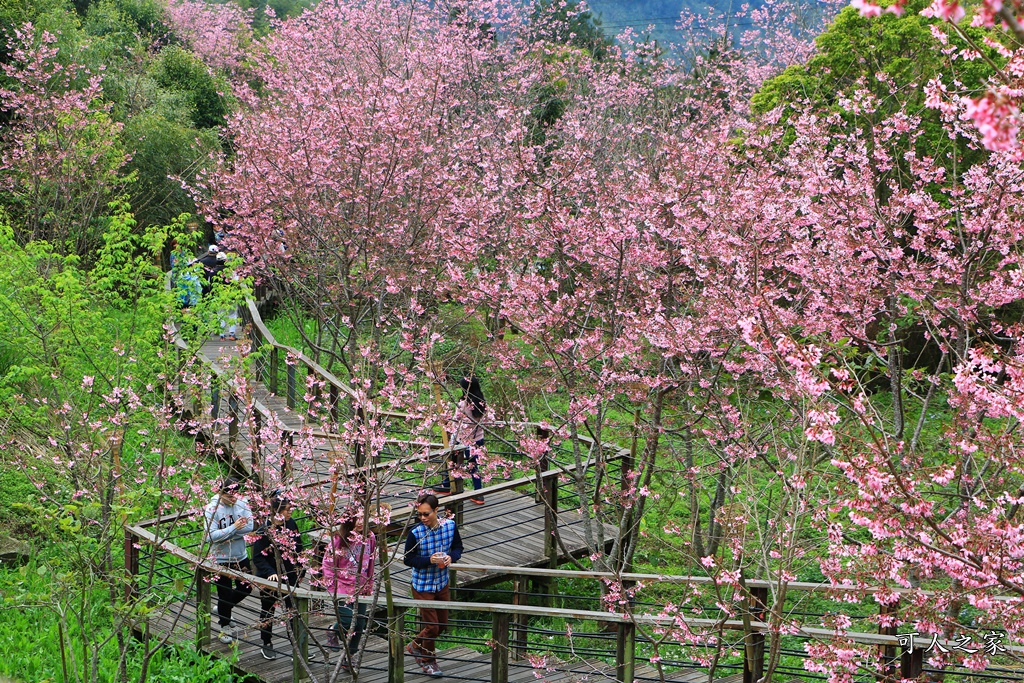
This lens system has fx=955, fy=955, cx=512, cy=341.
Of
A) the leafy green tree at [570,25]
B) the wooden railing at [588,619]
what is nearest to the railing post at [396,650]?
the wooden railing at [588,619]

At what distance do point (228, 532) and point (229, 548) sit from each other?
0.29 m

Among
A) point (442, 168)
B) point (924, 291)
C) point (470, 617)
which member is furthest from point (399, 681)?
point (442, 168)

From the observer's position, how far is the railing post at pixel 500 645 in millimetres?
7434

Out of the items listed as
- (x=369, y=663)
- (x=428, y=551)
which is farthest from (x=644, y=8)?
(x=369, y=663)

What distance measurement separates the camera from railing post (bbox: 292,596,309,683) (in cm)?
746

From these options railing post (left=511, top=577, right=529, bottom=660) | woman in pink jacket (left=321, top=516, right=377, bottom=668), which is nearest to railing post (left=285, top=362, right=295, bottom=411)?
railing post (left=511, top=577, right=529, bottom=660)

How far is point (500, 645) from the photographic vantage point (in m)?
7.44

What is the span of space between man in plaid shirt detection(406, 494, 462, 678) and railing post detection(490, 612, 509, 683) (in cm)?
97

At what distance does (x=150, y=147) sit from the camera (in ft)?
65.3

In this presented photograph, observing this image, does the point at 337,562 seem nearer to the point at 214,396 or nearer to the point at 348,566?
the point at 348,566

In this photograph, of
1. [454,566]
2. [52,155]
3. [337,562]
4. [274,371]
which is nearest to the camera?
[337,562]

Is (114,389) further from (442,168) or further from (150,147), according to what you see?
(150,147)

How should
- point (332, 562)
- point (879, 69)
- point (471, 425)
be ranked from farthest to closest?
1. point (879, 69)
2. point (471, 425)
3. point (332, 562)

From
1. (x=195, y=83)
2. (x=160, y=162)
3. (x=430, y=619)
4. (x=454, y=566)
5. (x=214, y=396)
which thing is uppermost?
(x=195, y=83)
